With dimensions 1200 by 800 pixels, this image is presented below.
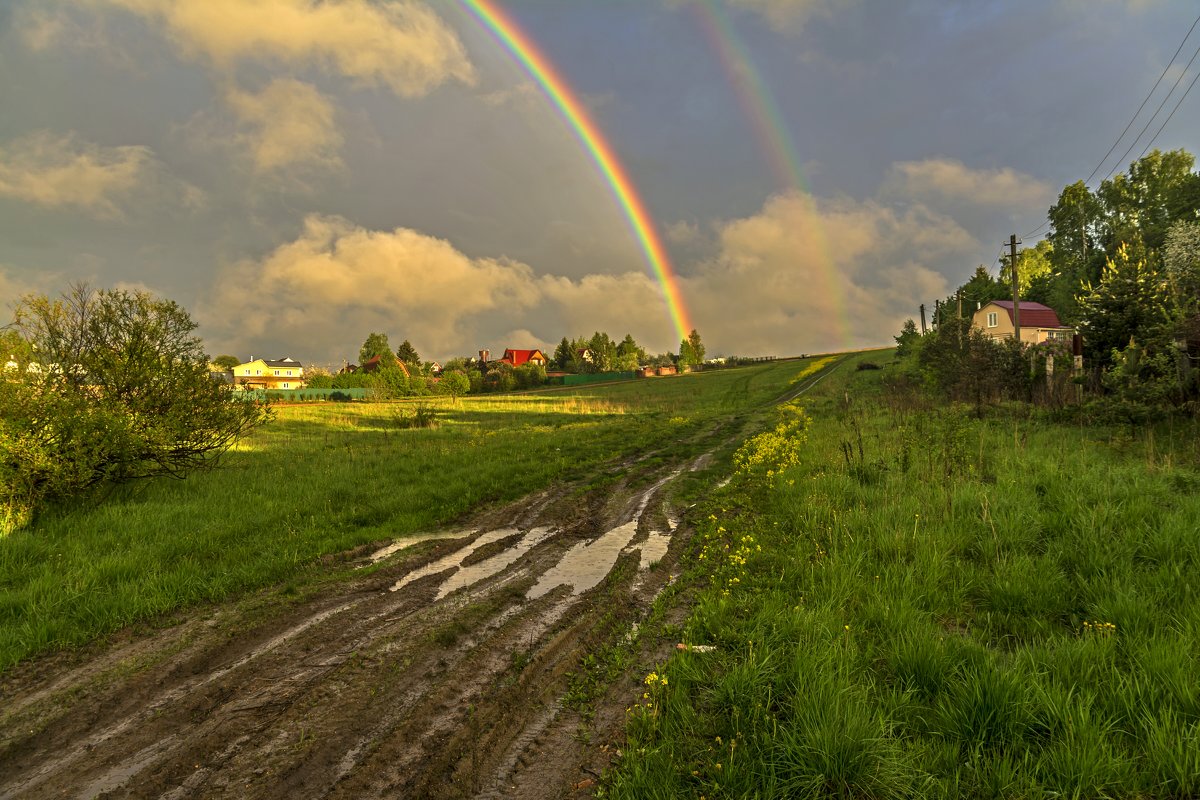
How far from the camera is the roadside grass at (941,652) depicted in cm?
A: 290

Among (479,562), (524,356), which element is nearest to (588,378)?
(524,356)

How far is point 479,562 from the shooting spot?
7.16 meters

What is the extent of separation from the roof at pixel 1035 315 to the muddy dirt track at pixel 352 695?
72.1 meters

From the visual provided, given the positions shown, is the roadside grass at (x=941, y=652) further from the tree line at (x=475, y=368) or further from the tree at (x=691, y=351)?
the tree at (x=691, y=351)

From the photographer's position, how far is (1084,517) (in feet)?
20.9

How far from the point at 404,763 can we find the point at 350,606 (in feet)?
9.42

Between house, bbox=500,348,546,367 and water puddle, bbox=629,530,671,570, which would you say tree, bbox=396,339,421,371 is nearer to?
house, bbox=500,348,546,367

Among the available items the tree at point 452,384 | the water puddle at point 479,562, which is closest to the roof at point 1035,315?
the tree at point 452,384

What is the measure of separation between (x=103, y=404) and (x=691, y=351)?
116m

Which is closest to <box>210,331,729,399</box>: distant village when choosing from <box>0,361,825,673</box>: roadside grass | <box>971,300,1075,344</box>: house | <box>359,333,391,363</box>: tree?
<box>359,333,391,363</box>: tree

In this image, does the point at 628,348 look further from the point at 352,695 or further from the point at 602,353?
the point at 352,695

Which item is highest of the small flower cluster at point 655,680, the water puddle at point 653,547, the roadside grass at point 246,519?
the roadside grass at point 246,519

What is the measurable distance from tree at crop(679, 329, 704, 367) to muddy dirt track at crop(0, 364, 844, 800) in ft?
365

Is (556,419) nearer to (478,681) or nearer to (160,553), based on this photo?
(160,553)
